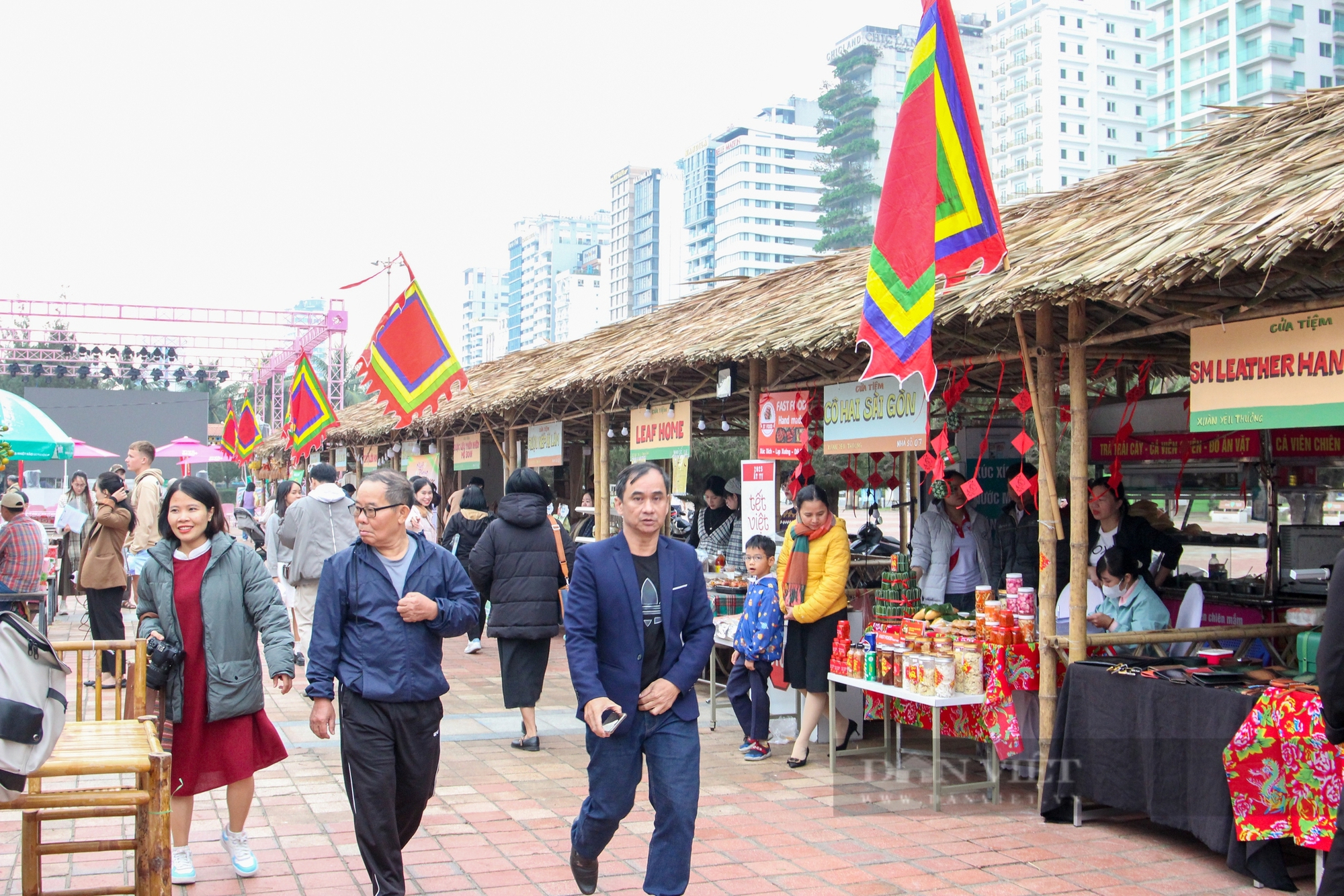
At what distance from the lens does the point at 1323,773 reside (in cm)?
466

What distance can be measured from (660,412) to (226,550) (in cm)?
569

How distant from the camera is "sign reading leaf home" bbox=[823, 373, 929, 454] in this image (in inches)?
271

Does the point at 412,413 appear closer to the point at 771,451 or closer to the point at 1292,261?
the point at 771,451

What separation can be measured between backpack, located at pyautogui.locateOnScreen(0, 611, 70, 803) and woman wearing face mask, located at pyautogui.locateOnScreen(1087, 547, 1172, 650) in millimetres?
5427

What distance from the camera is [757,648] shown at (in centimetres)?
703

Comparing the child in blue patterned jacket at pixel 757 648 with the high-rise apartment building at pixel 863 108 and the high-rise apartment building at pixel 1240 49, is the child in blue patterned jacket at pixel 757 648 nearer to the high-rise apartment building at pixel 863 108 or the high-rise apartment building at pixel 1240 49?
the high-rise apartment building at pixel 1240 49

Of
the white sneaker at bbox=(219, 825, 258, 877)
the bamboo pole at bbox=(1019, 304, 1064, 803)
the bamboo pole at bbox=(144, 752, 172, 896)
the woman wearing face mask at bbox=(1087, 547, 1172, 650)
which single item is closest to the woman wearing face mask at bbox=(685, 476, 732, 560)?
the woman wearing face mask at bbox=(1087, 547, 1172, 650)

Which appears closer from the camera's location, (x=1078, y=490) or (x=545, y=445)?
(x=1078, y=490)

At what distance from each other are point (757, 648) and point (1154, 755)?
7.88ft

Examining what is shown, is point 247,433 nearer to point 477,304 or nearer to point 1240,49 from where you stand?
point 1240,49

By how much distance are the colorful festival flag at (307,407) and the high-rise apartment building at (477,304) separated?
16740 centimetres

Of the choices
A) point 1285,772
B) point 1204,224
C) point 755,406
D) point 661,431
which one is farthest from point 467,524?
point 1285,772

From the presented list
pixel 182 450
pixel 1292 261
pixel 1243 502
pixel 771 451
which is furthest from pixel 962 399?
pixel 182 450

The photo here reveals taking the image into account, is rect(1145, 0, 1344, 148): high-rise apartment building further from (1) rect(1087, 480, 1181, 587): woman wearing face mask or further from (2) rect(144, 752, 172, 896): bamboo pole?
(2) rect(144, 752, 172, 896): bamboo pole
